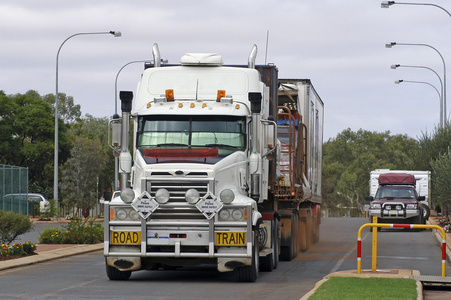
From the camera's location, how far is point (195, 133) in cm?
1725

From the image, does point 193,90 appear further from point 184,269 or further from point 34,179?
point 34,179

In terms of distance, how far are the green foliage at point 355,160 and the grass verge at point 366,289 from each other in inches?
3700

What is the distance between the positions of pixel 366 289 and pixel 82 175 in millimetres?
45911

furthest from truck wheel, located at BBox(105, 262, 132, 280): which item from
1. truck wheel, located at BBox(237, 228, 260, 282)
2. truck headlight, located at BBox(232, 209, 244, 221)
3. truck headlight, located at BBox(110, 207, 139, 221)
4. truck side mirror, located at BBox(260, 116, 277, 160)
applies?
truck side mirror, located at BBox(260, 116, 277, 160)

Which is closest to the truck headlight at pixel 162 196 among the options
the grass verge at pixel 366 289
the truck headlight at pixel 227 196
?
the truck headlight at pixel 227 196

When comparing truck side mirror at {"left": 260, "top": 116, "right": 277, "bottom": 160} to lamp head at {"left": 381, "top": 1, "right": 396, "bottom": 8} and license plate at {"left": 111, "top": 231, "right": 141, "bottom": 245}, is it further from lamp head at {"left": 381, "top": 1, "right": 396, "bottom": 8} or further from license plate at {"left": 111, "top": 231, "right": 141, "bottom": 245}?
lamp head at {"left": 381, "top": 1, "right": 396, "bottom": 8}

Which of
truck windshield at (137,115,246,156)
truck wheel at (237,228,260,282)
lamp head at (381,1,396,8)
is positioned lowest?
truck wheel at (237,228,260,282)

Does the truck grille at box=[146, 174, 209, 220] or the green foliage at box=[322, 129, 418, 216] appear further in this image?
the green foliage at box=[322, 129, 418, 216]

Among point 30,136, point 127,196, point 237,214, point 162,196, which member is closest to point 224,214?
point 237,214

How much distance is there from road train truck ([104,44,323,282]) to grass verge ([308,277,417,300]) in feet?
5.72

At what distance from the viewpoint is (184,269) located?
20.2 meters

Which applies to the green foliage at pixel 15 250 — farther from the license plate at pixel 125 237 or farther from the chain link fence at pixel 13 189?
the chain link fence at pixel 13 189

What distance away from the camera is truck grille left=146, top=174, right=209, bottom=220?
1633 cm

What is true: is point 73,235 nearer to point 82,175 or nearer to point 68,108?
point 82,175
